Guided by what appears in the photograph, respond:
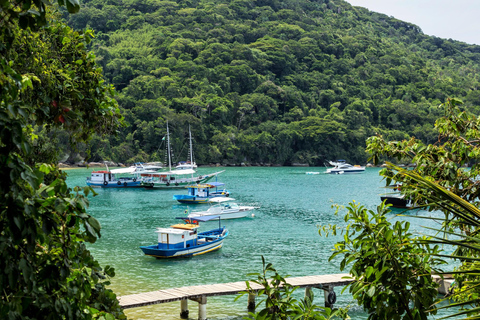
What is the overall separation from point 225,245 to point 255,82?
79.5 m

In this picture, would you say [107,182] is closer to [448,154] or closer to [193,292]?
[193,292]

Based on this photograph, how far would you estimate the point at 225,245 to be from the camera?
21.2m

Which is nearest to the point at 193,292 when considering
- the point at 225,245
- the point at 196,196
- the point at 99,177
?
the point at 225,245

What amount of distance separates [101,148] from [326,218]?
52.4 metres

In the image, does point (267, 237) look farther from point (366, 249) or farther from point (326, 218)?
point (366, 249)

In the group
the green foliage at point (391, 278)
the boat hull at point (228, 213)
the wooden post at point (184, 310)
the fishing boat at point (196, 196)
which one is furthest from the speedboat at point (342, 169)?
the green foliage at point (391, 278)

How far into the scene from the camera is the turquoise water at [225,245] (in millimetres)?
13409

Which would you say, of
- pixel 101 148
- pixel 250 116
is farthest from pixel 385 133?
pixel 101 148

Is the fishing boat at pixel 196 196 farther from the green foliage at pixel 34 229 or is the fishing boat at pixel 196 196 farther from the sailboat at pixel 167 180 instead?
the green foliage at pixel 34 229

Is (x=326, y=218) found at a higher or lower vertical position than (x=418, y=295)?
lower

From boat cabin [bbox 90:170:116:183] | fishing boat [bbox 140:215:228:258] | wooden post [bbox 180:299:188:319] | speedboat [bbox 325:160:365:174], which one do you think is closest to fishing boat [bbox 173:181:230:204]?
boat cabin [bbox 90:170:116:183]

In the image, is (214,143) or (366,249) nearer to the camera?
(366,249)

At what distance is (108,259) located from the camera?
17859 millimetres

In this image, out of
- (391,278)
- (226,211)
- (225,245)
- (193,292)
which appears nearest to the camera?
(391,278)
